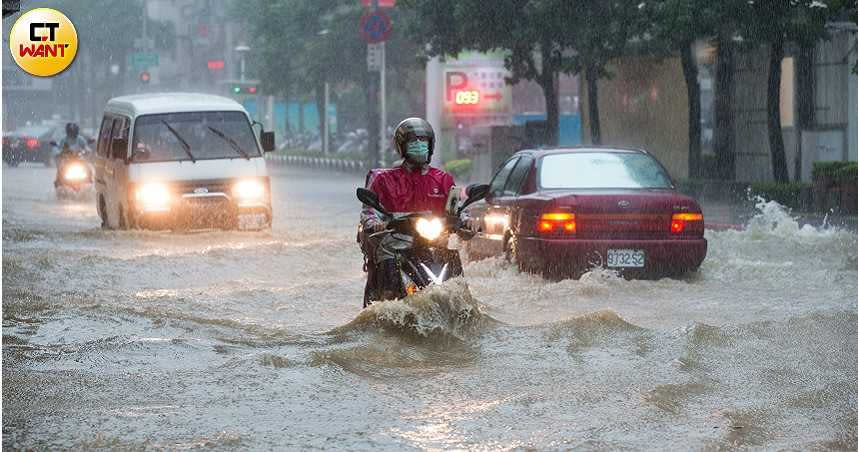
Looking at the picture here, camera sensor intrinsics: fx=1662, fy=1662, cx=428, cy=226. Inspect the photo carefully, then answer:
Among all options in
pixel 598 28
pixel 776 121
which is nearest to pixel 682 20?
pixel 776 121

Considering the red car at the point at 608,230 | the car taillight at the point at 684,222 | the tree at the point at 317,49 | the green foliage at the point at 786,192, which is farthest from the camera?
the tree at the point at 317,49

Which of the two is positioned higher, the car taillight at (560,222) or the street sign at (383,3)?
the street sign at (383,3)

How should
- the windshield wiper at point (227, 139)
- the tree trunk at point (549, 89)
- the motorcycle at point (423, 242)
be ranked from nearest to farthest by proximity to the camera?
the motorcycle at point (423, 242) → the windshield wiper at point (227, 139) → the tree trunk at point (549, 89)

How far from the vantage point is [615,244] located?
14.1 meters

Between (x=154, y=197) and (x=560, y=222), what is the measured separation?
8.99 meters

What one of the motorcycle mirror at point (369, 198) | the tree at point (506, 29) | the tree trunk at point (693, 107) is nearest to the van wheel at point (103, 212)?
the tree trunk at point (693, 107)

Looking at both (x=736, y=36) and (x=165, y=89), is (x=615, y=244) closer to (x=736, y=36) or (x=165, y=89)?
(x=736, y=36)

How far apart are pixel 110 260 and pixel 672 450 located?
1203 centimetres

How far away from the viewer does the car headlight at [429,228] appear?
955cm

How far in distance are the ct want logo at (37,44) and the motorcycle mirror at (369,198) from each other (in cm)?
229

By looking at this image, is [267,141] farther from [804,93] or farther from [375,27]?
[375,27]

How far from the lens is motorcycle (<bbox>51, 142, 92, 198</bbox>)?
3272 centimetres

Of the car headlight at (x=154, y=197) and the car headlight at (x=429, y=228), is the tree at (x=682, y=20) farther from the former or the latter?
the car headlight at (x=429, y=228)

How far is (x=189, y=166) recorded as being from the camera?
2194cm
